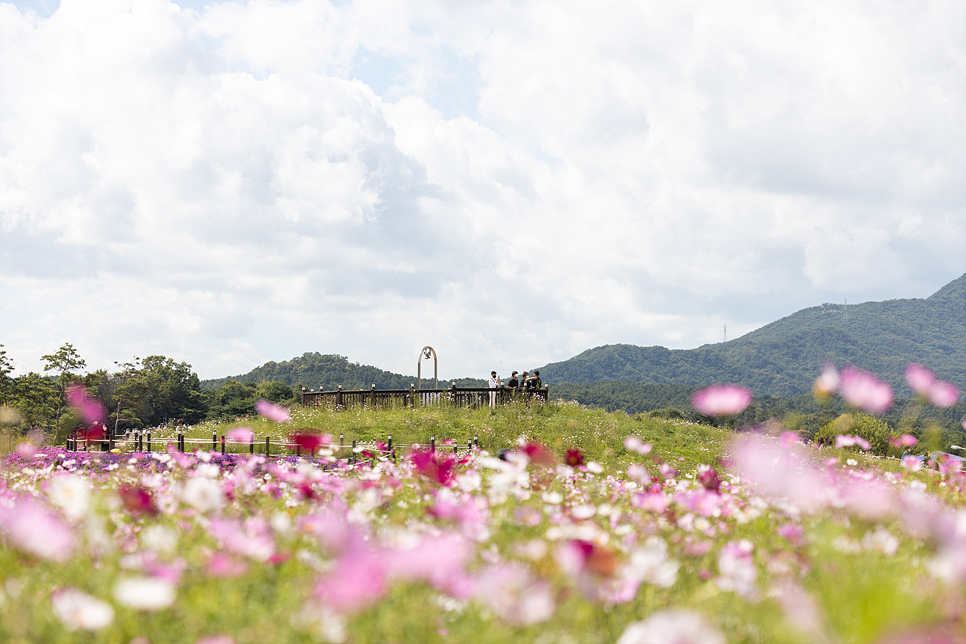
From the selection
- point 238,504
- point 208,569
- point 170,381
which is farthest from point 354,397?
point 170,381

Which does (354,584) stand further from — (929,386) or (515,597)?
(929,386)

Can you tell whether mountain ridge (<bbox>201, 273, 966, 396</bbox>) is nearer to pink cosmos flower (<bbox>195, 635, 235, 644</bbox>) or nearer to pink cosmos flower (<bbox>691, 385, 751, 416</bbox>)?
pink cosmos flower (<bbox>691, 385, 751, 416</bbox>)

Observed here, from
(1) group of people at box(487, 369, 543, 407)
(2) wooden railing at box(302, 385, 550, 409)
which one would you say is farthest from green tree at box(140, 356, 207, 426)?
(1) group of people at box(487, 369, 543, 407)

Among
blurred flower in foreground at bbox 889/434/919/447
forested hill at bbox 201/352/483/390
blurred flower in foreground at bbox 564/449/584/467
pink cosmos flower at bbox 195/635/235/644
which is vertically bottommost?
pink cosmos flower at bbox 195/635/235/644

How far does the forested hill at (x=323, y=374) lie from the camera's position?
88.9 meters

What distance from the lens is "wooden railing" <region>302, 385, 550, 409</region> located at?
2177 cm

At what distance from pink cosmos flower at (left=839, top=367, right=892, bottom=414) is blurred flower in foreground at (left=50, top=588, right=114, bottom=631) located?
3.23 meters

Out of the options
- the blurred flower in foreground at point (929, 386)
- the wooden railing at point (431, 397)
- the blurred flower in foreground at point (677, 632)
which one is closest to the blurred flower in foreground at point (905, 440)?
the blurred flower in foreground at point (929, 386)

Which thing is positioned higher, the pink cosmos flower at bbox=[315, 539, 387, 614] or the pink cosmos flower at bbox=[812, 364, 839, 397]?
the pink cosmos flower at bbox=[812, 364, 839, 397]

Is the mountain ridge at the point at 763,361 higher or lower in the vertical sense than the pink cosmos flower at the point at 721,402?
higher

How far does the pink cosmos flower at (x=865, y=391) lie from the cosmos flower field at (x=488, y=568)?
1.54 ft

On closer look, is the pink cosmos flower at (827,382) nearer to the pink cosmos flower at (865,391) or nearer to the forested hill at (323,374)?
the pink cosmos flower at (865,391)

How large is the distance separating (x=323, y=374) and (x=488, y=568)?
94.8 m

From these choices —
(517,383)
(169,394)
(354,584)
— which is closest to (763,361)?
(169,394)
